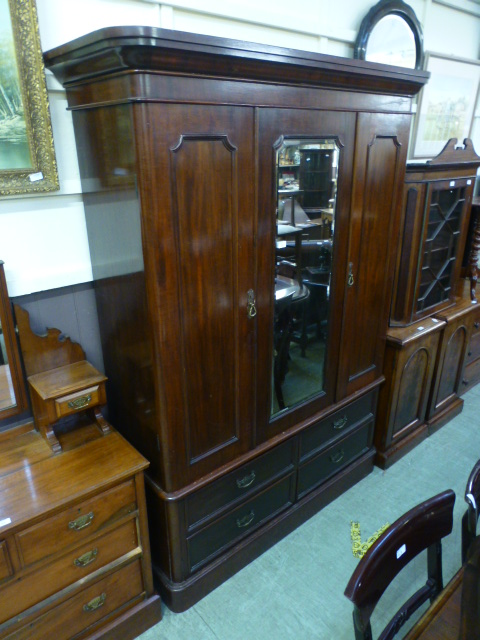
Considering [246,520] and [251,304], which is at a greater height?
[251,304]

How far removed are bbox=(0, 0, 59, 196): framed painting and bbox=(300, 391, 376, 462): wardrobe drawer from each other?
56.9 inches

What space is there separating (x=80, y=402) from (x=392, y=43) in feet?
7.61

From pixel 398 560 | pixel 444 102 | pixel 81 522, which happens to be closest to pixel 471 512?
pixel 398 560

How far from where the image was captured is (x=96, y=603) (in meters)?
1.50

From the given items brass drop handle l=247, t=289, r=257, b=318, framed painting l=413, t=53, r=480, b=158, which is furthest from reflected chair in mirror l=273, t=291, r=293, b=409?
framed painting l=413, t=53, r=480, b=158

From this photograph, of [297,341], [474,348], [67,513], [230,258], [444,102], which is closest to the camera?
[67,513]

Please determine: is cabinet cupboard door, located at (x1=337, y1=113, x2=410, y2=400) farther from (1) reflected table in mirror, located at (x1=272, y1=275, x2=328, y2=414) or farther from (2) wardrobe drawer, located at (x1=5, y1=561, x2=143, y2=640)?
(2) wardrobe drawer, located at (x1=5, y1=561, x2=143, y2=640)

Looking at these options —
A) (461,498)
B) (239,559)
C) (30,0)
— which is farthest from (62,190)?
(461,498)

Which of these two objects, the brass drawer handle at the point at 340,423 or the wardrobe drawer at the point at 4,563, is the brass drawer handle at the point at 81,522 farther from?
the brass drawer handle at the point at 340,423

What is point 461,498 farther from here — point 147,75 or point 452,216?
point 147,75

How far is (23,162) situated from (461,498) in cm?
243

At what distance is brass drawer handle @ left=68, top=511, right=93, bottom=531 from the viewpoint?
4.46 feet

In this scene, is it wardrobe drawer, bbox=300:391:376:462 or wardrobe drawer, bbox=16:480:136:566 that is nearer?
wardrobe drawer, bbox=16:480:136:566

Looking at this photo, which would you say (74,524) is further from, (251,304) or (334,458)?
(334,458)
